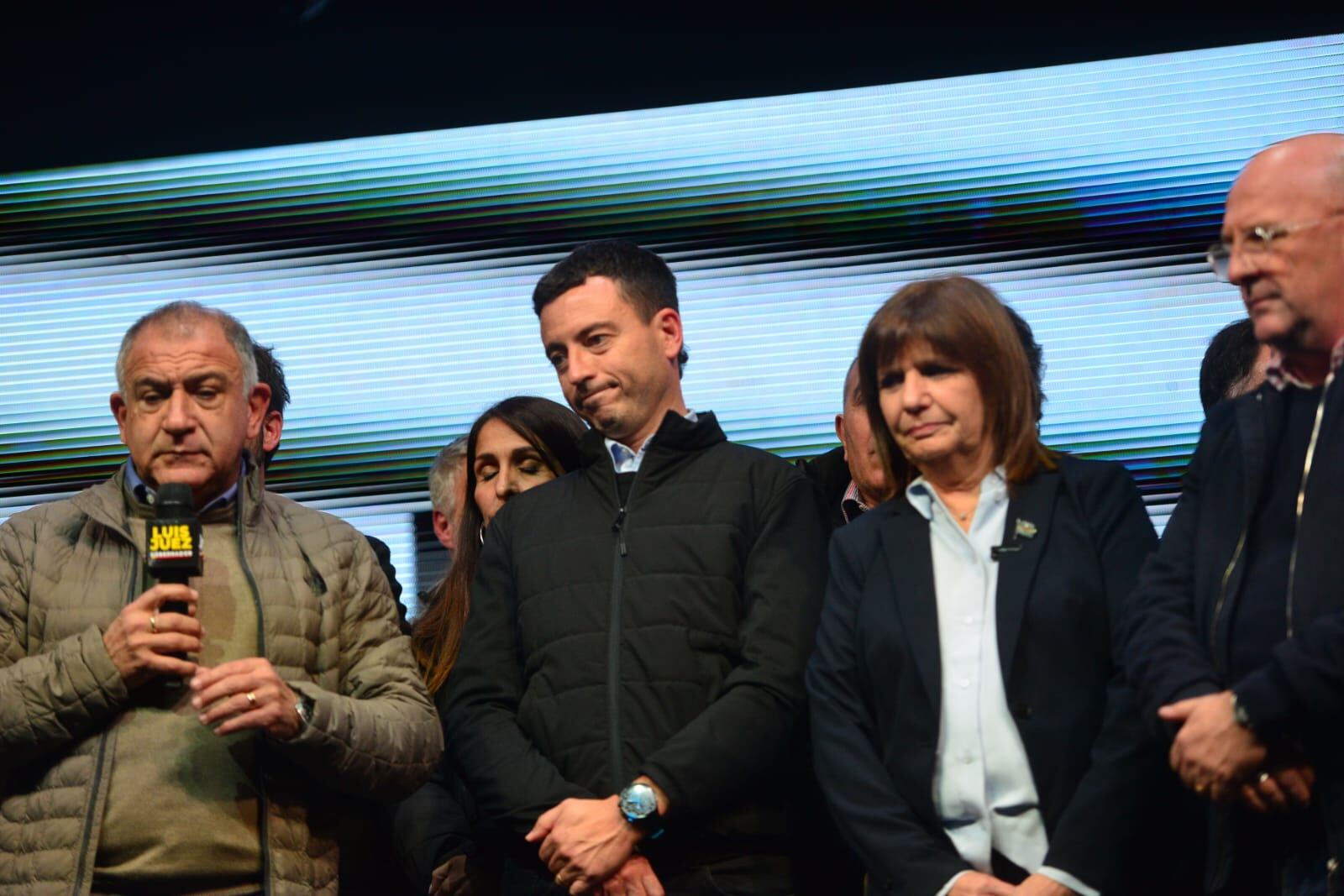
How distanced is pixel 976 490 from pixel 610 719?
74 centimetres

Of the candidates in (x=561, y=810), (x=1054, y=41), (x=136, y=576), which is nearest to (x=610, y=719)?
(x=561, y=810)

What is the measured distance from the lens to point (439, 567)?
447cm

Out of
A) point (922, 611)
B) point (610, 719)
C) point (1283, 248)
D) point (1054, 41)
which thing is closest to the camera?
point (1283, 248)

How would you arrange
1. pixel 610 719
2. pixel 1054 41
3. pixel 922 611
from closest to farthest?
1. pixel 922 611
2. pixel 610 719
3. pixel 1054 41

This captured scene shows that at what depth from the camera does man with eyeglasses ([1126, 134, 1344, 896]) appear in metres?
2.13

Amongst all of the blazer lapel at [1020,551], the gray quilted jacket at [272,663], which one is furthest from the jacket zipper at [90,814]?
the blazer lapel at [1020,551]

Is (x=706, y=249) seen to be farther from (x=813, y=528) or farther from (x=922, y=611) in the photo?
(x=922, y=611)

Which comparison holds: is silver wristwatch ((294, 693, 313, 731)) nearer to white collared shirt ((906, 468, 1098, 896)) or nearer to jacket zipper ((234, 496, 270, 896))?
jacket zipper ((234, 496, 270, 896))

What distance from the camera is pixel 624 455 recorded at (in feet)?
10.3

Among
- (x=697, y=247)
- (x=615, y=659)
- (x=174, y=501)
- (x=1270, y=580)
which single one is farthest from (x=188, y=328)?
(x=1270, y=580)

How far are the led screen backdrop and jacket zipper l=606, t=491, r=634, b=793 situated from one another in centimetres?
142

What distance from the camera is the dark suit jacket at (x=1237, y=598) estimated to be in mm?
2090

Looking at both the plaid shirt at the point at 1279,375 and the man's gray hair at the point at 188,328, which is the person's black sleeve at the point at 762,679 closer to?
the plaid shirt at the point at 1279,375

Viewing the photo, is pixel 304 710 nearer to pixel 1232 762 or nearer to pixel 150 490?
pixel 150 490
